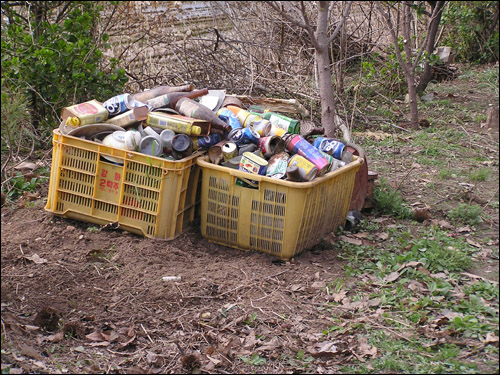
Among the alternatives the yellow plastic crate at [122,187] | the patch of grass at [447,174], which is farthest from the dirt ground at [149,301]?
the patch of grass at [447,174]

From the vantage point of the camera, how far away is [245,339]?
309 cm

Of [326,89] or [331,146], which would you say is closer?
[331,146]

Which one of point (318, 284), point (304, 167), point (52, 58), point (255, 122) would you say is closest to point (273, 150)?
point (255, 122)

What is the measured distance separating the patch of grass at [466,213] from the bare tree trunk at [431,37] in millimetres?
2676

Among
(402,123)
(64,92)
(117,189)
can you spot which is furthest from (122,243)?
(402,123)

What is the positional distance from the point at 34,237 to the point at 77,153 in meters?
0.63

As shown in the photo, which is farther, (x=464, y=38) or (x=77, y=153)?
(x=464, y=38)

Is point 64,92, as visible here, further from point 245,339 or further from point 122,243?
point 245,339

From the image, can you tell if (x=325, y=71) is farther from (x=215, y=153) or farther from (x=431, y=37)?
(x=431, y=37)

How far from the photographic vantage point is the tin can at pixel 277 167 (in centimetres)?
381

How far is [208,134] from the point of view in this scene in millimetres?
4141

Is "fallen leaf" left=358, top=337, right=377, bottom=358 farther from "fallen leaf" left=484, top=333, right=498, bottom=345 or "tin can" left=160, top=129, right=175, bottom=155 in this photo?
"tin can" left=160, top=129, right=175, bottom=155

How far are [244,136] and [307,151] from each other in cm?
45

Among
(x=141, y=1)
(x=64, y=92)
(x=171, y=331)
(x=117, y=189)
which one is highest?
(x=141, y=1)
